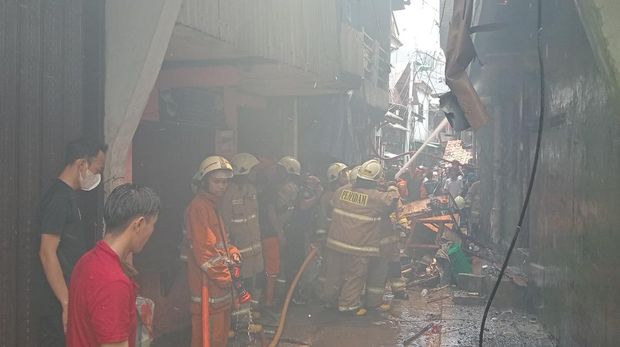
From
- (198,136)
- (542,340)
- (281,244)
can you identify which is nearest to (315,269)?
(281,244)

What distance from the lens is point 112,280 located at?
7.39 feet

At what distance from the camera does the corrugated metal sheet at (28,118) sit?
10.5 feet

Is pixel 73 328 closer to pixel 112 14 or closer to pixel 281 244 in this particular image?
pixel 112 14

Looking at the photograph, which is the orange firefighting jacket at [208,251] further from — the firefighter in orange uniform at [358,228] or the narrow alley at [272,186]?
the firefighter in orange uniform at [358,228]

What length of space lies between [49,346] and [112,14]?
2.52 m

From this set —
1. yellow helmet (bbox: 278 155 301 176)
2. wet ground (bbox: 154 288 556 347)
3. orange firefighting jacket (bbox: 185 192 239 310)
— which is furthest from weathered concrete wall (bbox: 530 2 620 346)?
yellow helmet (bbox: 278 155 301 176)

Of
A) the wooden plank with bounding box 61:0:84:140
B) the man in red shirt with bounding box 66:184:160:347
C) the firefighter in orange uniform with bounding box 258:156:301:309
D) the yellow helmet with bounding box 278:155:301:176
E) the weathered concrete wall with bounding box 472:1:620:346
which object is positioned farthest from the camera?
the yellow helmet with bounding box 278:155:301:176

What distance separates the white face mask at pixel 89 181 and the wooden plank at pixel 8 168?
1.41 feet

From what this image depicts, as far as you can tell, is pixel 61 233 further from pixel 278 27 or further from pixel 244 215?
pixel 278 27

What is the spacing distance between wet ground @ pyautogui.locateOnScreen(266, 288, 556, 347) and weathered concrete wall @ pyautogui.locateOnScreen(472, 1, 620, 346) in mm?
392

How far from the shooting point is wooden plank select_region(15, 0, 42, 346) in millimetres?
3305

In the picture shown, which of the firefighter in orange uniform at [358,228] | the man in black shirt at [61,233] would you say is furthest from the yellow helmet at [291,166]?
the man in black shirt at [61,233]

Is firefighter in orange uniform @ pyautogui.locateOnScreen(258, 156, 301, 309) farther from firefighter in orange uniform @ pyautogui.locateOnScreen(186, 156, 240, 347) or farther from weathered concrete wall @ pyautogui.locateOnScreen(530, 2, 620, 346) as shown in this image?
weathered concrete wall @ pyautogui.locateOnScreen(530, 2, 620, 346)

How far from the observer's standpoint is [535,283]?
6715mm
